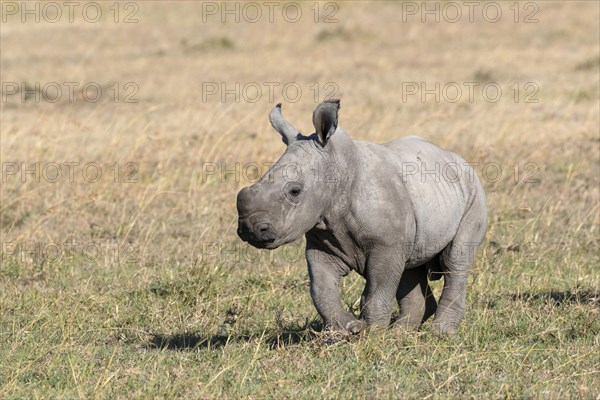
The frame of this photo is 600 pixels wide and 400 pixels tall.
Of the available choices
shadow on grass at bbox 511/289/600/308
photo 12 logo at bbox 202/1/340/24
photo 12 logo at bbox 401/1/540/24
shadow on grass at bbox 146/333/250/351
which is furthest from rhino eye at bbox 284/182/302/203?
photo 12 logo at bbox 202/1/340/24

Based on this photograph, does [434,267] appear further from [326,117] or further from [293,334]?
[326,117]

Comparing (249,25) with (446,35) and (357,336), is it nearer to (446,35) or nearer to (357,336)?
(446,35)

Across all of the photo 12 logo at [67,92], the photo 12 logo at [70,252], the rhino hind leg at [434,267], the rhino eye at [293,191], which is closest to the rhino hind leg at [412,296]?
the rhino hind leg at [434,267]

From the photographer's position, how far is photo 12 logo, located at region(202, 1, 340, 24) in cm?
3406

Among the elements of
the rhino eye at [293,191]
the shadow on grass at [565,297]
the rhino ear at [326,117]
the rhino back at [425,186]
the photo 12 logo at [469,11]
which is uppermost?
the rhino ear at [326,117]

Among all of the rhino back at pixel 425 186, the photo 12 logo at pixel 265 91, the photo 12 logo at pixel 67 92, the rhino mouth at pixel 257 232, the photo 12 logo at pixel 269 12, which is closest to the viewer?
the rhino mouth at pixel 257 232

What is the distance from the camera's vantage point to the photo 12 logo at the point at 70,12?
118 feet

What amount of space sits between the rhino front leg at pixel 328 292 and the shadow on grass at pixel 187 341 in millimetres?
735

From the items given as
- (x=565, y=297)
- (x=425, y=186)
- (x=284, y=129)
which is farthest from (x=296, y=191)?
(x=565, y=297)

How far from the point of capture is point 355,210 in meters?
6.80

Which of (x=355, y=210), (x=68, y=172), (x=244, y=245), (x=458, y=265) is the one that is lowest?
(x=68, y=172)

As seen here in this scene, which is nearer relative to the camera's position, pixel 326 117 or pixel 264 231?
pixel 264 231

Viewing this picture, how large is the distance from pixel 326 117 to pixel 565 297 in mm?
2909

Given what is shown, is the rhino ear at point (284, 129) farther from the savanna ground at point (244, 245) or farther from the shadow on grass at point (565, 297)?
the shadow on grass at point (565, 297)
